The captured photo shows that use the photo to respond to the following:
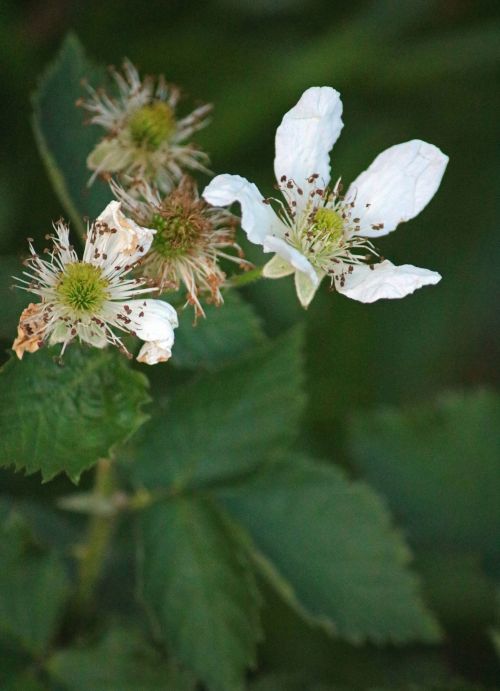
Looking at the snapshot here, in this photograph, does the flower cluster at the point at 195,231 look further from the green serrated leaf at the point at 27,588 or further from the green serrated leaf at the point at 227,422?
the green serrated leaf at the point at 27,588

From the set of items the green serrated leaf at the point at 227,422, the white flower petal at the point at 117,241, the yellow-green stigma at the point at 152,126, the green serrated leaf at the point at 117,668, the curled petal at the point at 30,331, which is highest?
the yellow-green stigma at the point at 152,126

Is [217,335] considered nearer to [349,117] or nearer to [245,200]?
[245,200]

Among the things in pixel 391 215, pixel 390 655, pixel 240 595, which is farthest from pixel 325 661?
pixel 391 215

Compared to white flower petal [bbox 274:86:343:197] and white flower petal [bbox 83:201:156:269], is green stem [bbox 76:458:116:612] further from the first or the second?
white flower petal [bbox 274:86:343:197]

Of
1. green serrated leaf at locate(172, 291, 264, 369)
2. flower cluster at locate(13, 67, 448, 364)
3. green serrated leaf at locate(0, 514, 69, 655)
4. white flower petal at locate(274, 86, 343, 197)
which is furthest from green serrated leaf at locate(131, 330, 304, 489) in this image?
white flower petal at locate(274, 86, 343, 197)

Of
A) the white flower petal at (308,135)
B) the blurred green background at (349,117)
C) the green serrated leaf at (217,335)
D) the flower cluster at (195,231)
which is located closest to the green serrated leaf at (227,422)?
the green serrated leaf at (217,335)

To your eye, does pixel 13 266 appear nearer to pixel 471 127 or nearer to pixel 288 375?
pixel 288 375
